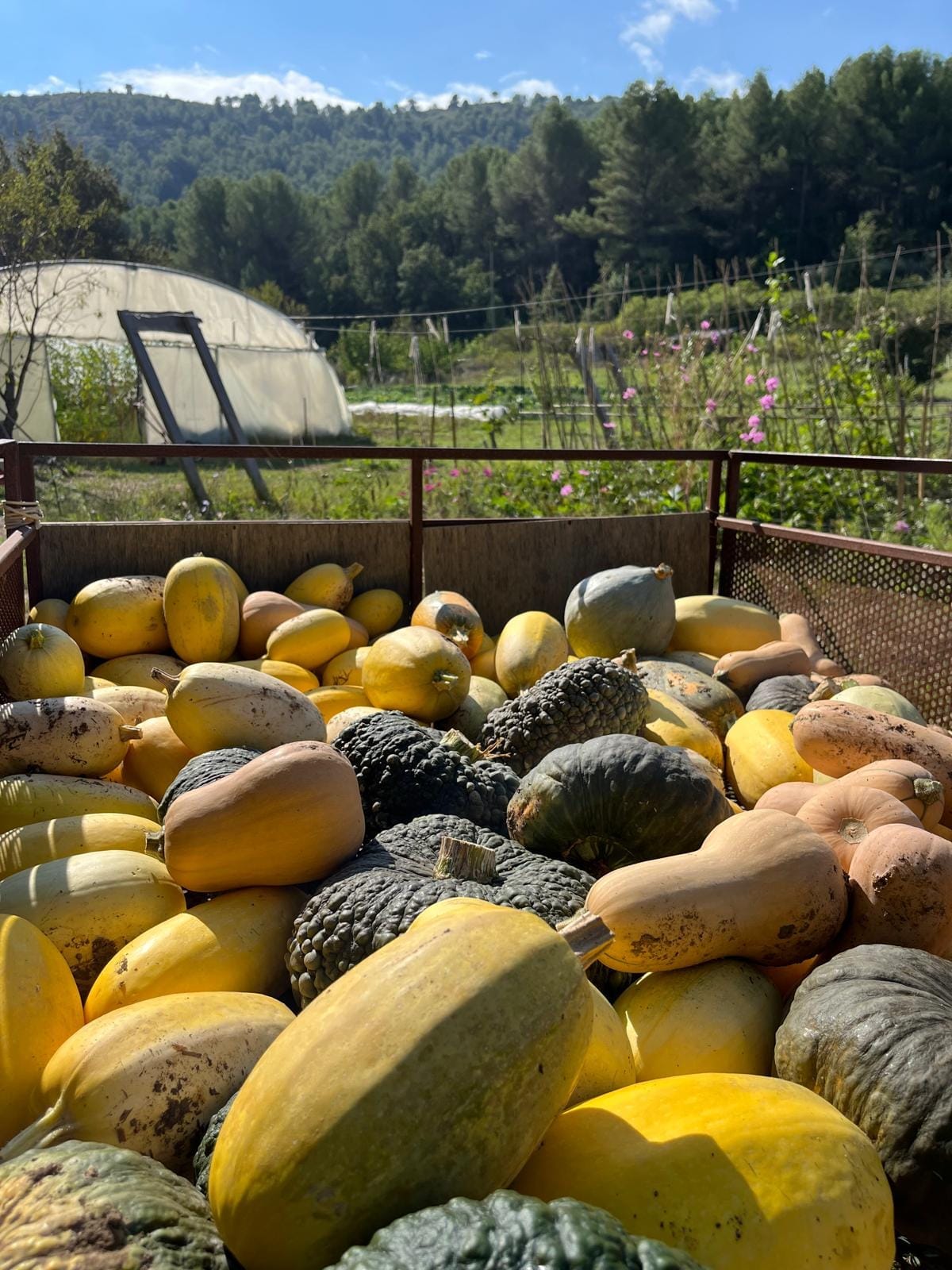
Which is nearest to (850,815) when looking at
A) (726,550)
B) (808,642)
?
(808,642)

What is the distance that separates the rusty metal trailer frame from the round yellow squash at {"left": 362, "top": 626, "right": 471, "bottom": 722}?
106cm

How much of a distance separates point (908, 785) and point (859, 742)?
0.29 m

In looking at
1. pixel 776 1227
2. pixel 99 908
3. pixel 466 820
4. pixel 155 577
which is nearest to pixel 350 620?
pixel 155 577

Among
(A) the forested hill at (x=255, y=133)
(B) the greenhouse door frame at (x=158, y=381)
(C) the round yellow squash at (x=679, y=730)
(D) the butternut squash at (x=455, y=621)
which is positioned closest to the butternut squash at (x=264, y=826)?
(C) the round yellow squash at (x=679, y=730)

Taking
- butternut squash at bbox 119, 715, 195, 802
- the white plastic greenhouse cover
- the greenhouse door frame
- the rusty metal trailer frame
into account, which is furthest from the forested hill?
butternut squash at bbox 119, 715, 195, 802

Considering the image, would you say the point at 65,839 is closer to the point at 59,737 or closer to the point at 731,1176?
the point at 59,737

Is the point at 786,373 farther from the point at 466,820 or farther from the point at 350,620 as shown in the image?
the point at 466,820

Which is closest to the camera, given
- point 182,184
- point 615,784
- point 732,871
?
point 732,871

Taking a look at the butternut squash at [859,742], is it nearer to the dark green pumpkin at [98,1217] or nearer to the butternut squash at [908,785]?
the butternut squash at [908,785]

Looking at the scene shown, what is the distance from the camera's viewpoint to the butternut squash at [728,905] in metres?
1.87

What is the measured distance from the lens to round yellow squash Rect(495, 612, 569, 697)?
3.74 m

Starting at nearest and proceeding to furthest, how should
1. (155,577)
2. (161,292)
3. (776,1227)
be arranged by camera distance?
(776,1227), (155,577), (161,292)

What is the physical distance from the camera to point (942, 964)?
1.82m

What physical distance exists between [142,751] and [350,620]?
4.82 ft
